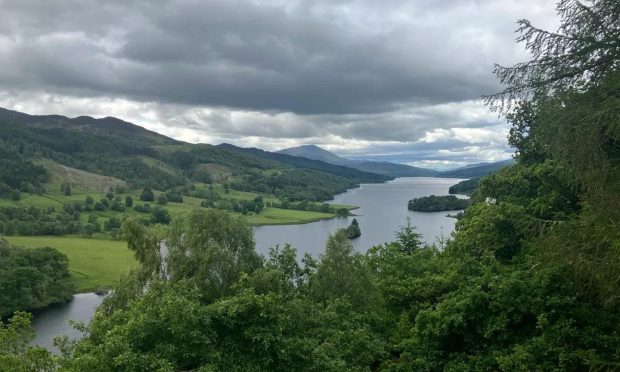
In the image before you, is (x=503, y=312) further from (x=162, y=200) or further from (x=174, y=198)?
(x=174, y=198)

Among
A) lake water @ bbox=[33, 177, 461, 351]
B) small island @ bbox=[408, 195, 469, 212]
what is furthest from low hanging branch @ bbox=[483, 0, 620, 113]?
small island @ bbox=[408, 195, 469, 212]

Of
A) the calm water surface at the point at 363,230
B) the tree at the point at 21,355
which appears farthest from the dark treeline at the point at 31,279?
the tree at the point at 21,355

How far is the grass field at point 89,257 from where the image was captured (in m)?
75.7

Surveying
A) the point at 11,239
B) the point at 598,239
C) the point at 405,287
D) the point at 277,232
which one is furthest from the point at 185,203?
the point at 598,239

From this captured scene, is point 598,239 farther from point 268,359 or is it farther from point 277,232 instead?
point 277,232

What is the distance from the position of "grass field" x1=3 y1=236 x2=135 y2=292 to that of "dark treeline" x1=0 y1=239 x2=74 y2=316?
4.22 metres

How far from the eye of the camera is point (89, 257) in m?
87.2

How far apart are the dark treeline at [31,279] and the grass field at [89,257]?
4.22 meters

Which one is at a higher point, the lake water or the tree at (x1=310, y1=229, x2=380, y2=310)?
the tree at (x1=310, y1=229, x2=380, y2=310)

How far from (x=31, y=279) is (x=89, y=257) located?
22.7 meters

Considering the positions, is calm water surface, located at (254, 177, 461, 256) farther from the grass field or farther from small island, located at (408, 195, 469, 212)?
the grass field

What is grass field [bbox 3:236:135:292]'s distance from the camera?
75688 millimetres

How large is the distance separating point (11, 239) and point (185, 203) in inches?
2837

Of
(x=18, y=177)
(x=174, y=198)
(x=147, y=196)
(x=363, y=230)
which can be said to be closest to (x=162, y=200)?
(x=174, y=198)
